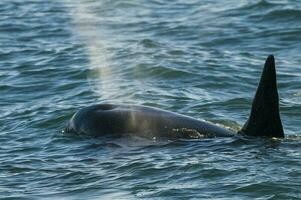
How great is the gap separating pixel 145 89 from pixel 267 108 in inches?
192

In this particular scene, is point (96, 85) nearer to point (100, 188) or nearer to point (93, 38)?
point (93, 38)

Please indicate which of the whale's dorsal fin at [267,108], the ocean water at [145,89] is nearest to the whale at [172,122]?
the whale's dorsal fin at [267,108]

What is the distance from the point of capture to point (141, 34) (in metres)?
20.2

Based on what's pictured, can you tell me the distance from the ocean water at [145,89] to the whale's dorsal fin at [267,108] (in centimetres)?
13

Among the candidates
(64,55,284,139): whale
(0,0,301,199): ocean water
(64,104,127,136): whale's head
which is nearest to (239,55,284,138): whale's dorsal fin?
(64,55,284,139): whale

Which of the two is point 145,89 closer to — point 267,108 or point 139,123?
point 139,123

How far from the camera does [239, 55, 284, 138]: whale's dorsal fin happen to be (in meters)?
10.4

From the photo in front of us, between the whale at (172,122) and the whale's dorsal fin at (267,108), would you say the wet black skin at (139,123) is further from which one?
the whale's dorsal fin at (267,108)

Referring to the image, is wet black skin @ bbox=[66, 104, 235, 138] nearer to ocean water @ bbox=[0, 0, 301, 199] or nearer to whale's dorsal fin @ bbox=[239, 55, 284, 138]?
ocean water @ bbox=[0, 0, 301, 199]

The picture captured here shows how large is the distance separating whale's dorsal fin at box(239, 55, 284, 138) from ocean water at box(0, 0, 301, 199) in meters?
0.13

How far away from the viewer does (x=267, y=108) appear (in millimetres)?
10586

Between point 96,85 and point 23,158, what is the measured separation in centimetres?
479

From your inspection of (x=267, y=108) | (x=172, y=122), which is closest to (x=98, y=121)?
(x=172, y=122)

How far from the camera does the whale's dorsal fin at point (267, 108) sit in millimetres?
10430
